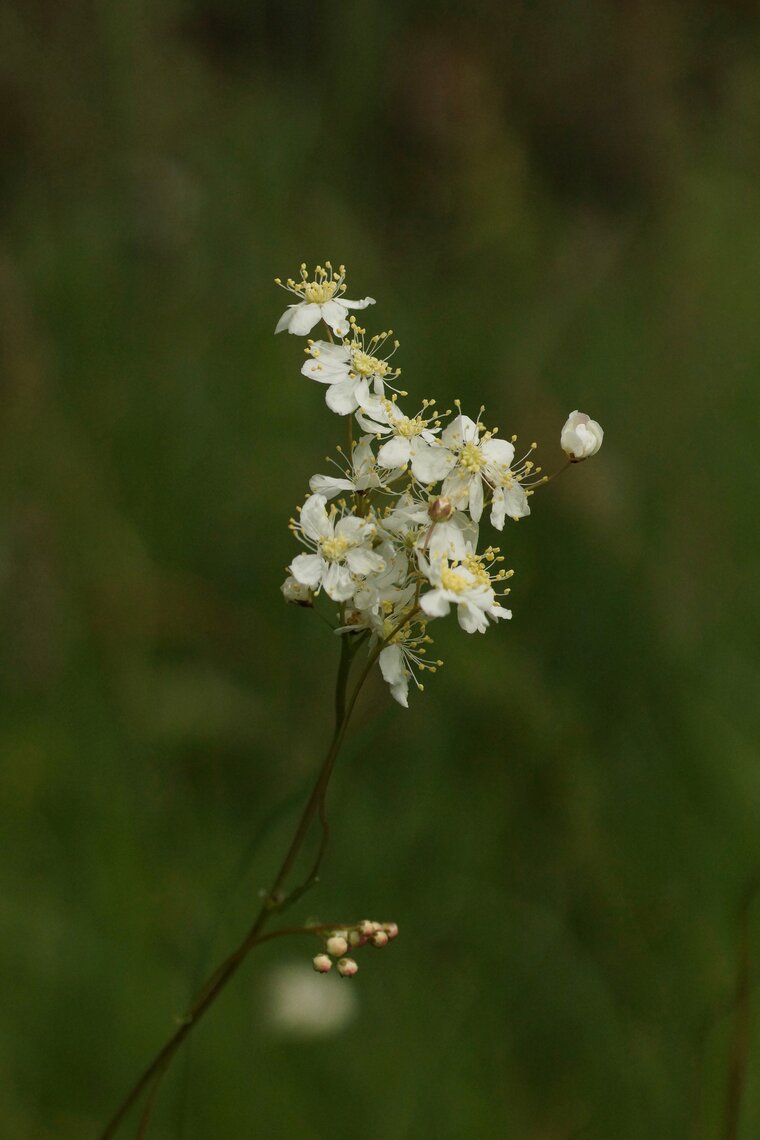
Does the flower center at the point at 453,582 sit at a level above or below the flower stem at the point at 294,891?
above

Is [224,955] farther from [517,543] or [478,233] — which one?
[478,233]

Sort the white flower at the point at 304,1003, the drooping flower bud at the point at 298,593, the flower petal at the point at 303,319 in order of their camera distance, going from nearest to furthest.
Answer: the drooping flower bud at the point at 298,593 → the flower petal at the point at 303,319 → the white flower at the point at 304,1003

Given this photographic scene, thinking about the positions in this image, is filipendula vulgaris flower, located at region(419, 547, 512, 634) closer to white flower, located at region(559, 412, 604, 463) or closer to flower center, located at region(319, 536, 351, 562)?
flower center, located at region(319, 536, 351, 562)

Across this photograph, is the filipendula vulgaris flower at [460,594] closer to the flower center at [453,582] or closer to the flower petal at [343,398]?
the flower center at [453,582]

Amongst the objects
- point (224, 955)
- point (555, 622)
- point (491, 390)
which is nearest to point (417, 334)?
point (491, 390)

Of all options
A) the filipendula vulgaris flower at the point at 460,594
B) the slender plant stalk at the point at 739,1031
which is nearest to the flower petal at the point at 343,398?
the filipendula vulgaris flower at the point at 460,594

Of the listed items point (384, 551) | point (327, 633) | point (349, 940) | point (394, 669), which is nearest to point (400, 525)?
point (384, 551)

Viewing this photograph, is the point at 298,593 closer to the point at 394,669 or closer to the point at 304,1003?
the point at 394,669
